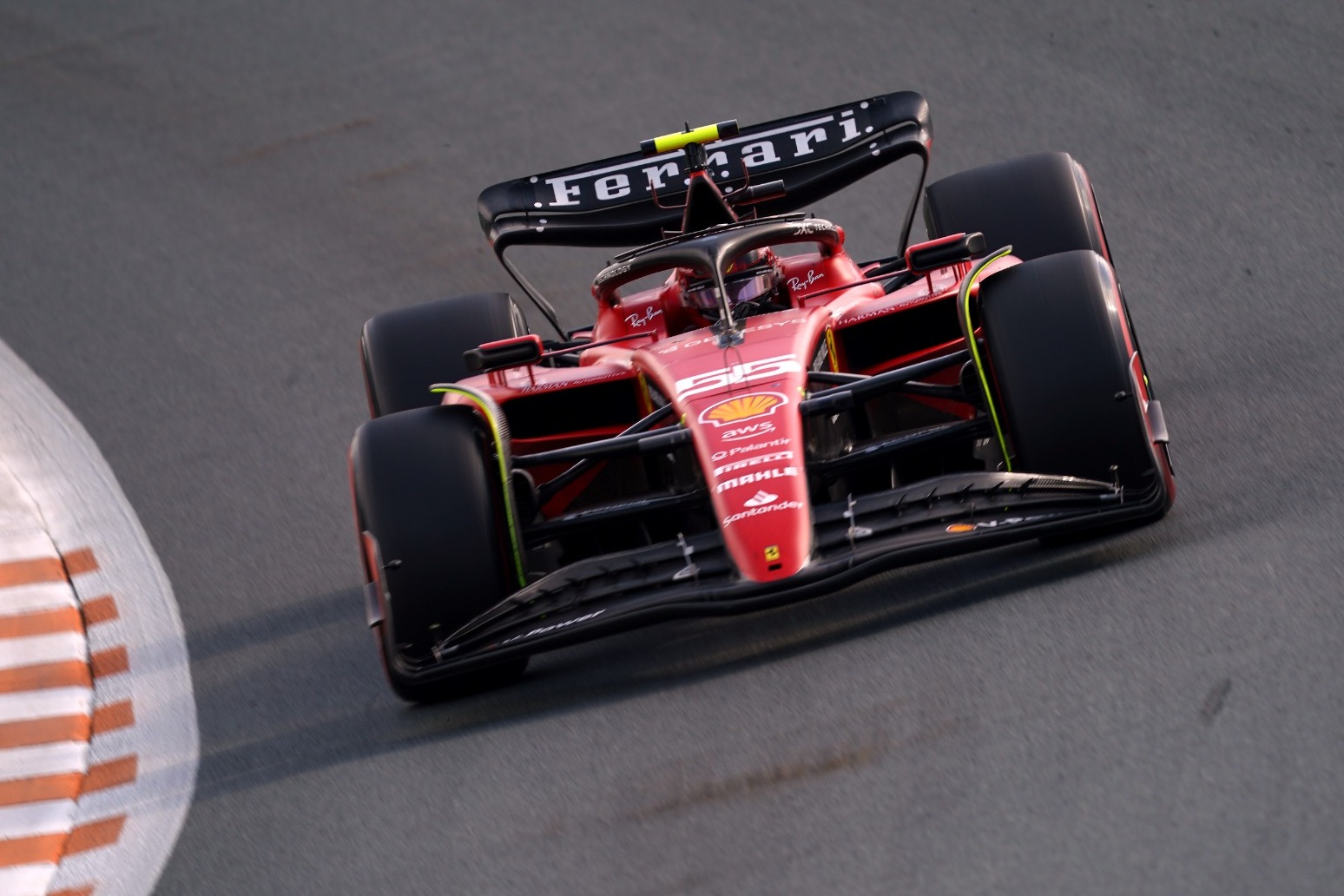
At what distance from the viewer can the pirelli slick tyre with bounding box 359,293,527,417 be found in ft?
26.4

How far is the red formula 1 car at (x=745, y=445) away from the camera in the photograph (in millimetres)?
5887

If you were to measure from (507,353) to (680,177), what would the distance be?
5.67 ft

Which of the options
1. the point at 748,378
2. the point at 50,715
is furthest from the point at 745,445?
the point at 50,715

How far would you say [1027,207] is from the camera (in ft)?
26.0

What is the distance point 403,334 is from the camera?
26.7 feet

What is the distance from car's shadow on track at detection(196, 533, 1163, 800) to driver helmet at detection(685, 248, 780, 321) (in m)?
1.41

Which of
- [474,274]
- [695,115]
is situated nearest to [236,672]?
[474,274]

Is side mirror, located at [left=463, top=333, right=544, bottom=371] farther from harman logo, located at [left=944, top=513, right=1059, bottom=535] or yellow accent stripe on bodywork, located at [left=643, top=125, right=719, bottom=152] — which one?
harman logo, located at [left=944, top=513, right=1059, bottom=535]

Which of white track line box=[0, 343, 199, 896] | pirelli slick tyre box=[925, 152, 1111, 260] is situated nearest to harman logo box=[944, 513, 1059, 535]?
pirelli slick tyre box=[925, 152, 1111, 260]

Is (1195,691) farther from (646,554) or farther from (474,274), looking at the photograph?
(474,274)

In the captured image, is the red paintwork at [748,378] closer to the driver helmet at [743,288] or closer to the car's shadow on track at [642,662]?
the driver helmet at [743,288]

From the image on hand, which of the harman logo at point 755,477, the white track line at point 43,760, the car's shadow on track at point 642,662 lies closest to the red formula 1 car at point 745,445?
the harman logo at point 755,477

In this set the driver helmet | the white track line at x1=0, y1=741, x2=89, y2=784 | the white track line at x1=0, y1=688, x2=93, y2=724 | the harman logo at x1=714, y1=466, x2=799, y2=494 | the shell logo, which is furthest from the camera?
the driver helmet

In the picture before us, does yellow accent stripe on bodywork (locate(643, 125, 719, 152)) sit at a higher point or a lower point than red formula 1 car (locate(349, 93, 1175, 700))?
higher
